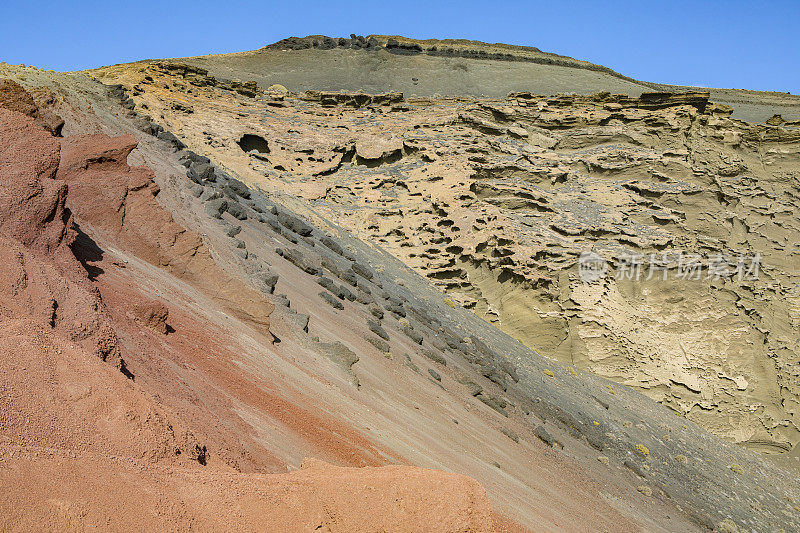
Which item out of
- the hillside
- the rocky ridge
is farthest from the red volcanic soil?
the rocky ridge

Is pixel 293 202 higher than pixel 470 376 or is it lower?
higher

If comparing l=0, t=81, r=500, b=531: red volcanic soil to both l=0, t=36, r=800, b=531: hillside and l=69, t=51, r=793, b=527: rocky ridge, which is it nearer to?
l=0, t=36, r=800, b=531: hillside

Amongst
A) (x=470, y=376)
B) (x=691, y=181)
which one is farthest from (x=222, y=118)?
(x=691, y=181)

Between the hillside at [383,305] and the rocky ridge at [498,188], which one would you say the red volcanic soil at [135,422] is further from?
the rocky ridge at [498,188]

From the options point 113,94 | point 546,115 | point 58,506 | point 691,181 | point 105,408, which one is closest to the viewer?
point 58,506

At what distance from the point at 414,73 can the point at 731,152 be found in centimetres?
1652

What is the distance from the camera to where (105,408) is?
3574 mm

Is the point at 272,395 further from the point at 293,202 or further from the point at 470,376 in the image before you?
the point at 293,202

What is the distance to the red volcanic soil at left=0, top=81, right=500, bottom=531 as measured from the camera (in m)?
3.02

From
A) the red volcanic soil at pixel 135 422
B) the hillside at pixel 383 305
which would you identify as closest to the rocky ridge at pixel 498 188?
the hillside at pixel 383 305

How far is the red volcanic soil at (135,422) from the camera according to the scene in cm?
302

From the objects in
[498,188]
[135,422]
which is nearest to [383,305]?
[498,188]

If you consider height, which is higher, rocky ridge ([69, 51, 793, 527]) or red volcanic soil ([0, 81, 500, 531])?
rocky ridge ([69, 51, 793, 527])

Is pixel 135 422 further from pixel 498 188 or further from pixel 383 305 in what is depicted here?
pixel 498 188
